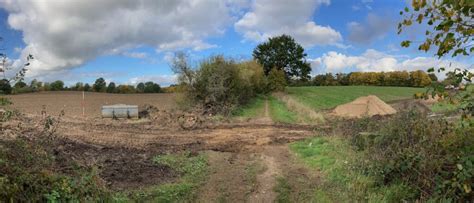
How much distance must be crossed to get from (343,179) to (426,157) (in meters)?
1.98

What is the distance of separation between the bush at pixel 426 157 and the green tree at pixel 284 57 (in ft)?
225

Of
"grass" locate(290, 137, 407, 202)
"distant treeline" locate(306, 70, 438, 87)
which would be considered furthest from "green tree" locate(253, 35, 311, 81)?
"grass" locate(290, 137, 407, 202)

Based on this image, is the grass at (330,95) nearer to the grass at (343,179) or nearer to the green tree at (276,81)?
the green tree at (276,81)

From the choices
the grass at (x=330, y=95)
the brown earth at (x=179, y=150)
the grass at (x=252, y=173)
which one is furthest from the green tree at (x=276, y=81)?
the grass at (x=252, y=173)

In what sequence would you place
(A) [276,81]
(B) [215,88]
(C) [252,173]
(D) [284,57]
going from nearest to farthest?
(C) [252,173] < (B) [215,88] < (A) [276,81] < (D) [284,57]

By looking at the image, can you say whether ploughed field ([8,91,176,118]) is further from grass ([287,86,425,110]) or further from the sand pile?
grass ([287,86,425,110])

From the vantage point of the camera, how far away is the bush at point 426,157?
6.75 m

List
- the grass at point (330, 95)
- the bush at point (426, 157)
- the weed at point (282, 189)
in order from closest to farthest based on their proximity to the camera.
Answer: the bush at point (426, 157) < the weed at point (282, 189) < the grass at point (330, 95)

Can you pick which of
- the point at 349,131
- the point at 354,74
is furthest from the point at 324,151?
the point at 354,74

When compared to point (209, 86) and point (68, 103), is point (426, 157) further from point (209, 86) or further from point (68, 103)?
point (68, 103)

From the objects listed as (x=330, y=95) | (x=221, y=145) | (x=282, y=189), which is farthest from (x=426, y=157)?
(x=330, y=95)

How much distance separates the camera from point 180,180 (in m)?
9.73

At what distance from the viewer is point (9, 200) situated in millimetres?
5234

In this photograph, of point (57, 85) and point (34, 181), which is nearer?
point (34, 181)
